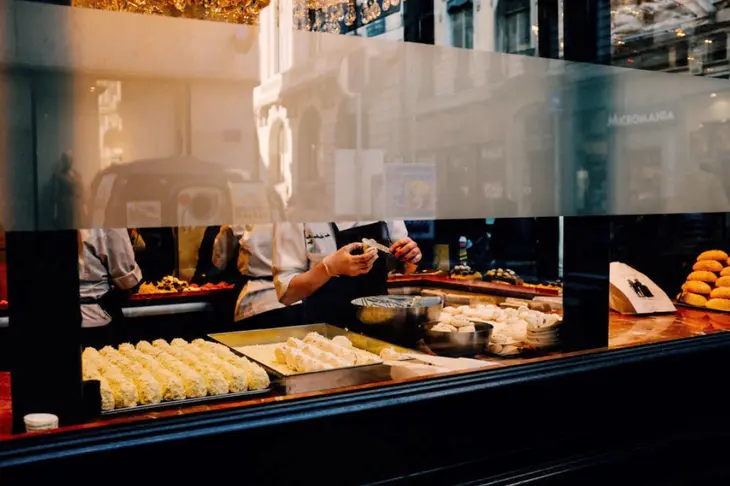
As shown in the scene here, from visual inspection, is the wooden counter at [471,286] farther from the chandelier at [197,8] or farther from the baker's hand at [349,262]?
the chandelier at [197,8]

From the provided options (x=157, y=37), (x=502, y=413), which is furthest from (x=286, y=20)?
(x=502, y=413)

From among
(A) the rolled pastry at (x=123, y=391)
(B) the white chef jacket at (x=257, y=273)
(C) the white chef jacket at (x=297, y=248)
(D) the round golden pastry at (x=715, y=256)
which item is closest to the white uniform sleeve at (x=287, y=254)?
(C) the white chef jacket at (x=297, y=248)

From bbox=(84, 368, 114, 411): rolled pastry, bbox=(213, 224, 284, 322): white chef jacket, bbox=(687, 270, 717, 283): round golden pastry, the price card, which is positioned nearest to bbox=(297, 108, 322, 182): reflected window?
bbox=(84, 368, 114, 411): rolled pastry

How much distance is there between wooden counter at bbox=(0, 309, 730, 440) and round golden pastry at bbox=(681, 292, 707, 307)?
9 cm

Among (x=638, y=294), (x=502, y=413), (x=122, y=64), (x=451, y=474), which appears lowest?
(x=451, y=474)

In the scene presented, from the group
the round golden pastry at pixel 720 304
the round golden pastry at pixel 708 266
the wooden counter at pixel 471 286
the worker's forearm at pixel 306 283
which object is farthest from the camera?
the wooden counter at pixel 471 286

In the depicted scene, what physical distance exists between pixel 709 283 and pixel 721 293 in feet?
0.60

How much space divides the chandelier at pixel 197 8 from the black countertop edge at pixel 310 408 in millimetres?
1337

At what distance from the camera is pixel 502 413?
8.23 ft

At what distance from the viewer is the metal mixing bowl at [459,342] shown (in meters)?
2.70

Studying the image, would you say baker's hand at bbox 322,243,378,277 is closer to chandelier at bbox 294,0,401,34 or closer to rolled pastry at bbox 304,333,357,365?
rolled pastry at bbox 304,333,357,365

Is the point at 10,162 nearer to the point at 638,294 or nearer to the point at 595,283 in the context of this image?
the point at 595,283

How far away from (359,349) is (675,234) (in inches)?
147

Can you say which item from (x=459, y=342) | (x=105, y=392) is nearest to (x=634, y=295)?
(x=459, y=342)
